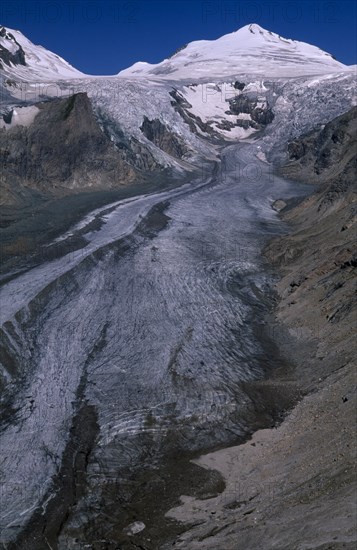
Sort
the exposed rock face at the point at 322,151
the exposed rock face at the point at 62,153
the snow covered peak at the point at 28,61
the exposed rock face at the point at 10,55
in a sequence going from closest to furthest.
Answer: the exposed rock face at the point at 62,153, the exposed rock face at the point at 322,151, the snow covered peak at the point at 28,61, the exposed rock face at the point at 10,55

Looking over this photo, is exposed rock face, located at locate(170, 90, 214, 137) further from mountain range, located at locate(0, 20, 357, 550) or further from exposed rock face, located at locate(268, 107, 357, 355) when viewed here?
exposed rock face, located at locate(268, 107, 357, 355)

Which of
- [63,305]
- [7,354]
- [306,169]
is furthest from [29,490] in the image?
[306,169]

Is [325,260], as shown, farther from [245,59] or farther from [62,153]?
[245,59]

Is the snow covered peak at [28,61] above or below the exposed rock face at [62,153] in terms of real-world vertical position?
above

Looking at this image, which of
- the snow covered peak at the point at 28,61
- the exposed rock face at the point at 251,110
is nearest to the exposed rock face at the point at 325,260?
the exposed rock face at the point at 251,110

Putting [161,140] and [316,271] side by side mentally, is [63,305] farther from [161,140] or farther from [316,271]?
[161,140]

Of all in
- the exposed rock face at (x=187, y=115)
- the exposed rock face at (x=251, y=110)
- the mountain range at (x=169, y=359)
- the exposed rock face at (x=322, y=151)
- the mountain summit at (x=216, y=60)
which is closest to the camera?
the mountain range at (x=169, y=359)

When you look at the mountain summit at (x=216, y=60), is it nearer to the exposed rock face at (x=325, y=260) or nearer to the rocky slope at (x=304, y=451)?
the exposed rock face at (x=325, y=260)
